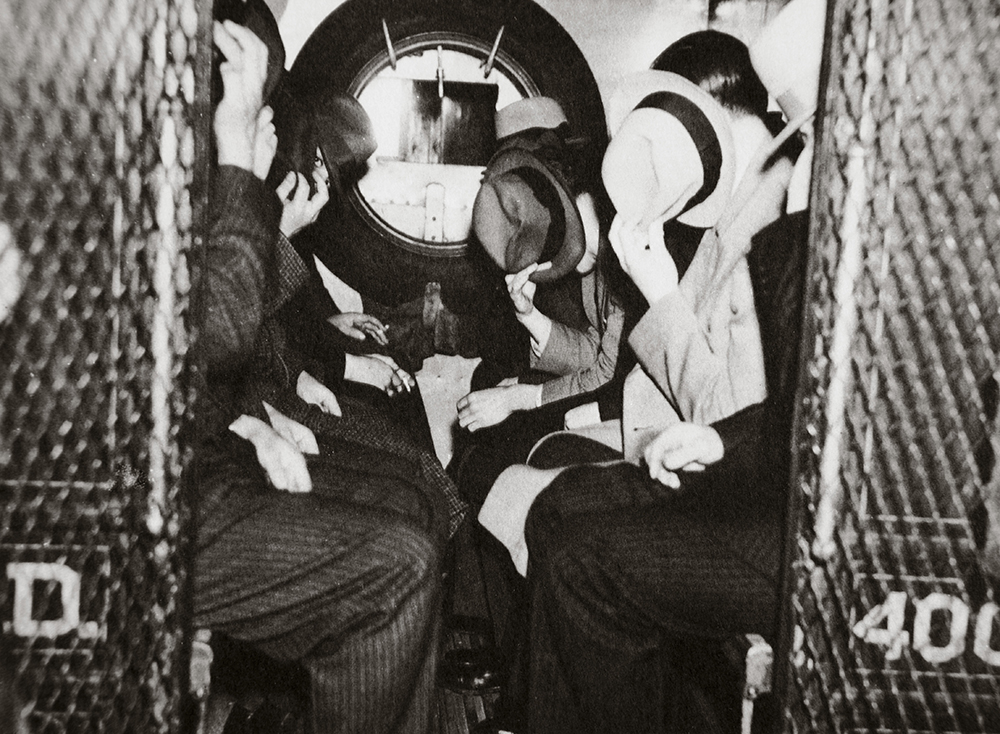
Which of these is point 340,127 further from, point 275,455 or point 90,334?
point 90,334

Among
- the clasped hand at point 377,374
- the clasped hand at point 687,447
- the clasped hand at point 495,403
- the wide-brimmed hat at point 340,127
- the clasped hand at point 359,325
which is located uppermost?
the wide-brimmed hat at point 340,127

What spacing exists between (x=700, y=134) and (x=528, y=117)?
0.71m

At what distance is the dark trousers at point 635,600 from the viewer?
114cm

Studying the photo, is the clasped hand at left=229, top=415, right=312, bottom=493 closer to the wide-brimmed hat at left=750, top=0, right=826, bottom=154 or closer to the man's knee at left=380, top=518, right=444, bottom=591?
the man's knee at left=380, top=518, right=444, bottom=591

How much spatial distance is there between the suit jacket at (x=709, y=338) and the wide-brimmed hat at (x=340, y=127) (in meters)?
1.17

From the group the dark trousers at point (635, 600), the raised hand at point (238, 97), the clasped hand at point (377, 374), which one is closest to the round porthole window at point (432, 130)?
the clasped hand at point (377, 374)

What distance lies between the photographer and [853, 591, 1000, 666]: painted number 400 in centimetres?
88

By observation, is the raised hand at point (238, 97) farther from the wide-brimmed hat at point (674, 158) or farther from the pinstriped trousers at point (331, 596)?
the wide-brimmed hat at point (674, 158)

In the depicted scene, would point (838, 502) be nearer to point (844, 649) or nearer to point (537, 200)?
point (844, 649)

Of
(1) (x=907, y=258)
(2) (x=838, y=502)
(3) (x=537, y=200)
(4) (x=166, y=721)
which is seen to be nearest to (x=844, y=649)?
(2) (x=838, y=502)

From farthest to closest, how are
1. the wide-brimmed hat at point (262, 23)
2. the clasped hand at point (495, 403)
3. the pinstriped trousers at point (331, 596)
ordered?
the clasped hand at point (495, 403) → the wide-brimmed hat at point (262, 23) → the pinstriped trousers at point (331, 596)

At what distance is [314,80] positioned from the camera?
7.29 ft

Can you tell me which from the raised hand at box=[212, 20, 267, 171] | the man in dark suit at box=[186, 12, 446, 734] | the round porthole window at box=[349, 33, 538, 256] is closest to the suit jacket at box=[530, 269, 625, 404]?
the round porthole window at box=[349, 33, 538, 256]

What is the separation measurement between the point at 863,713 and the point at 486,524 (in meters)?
0.79
